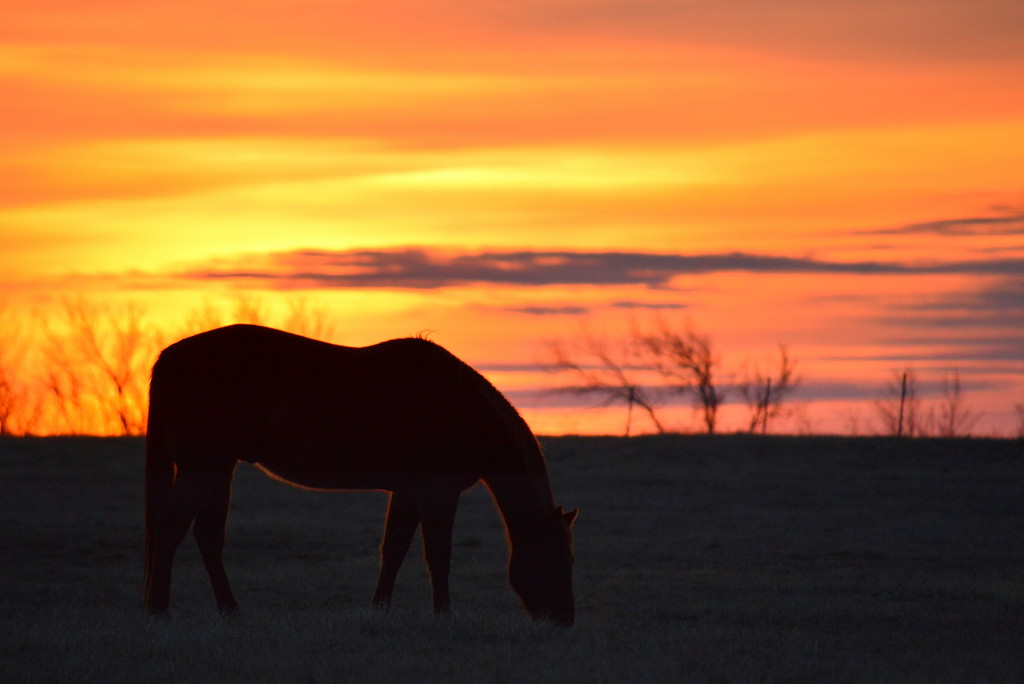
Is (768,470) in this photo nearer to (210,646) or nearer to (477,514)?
(477,514)

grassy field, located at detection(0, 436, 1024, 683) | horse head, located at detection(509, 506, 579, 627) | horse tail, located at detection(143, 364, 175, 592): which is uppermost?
horse tail, located at detection(143, 364, 175, 592)

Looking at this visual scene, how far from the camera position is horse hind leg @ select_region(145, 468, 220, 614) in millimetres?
8508

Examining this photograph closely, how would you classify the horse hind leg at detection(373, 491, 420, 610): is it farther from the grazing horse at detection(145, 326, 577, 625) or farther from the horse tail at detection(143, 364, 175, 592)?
the horse tail at detection(143, 364, 175, 592)

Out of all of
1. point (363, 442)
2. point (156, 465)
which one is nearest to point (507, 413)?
point (363, 442)

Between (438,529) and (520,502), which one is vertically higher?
(520,502)

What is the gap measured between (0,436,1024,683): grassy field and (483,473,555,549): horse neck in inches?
28.6

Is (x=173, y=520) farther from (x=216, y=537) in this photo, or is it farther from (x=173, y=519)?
(x=216, y=537)

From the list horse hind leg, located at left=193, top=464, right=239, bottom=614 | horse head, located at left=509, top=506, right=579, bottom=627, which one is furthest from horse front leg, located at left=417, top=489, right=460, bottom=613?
horse hind leg, located at left=193, top=464, right=239, bottom=614

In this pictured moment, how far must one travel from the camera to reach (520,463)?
835cm

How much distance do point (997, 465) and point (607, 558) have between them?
13.7 metres

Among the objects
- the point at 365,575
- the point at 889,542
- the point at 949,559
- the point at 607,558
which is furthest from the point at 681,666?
the point at 889,542

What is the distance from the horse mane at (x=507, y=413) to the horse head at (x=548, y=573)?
288 millimetres

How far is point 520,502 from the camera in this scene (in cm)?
830

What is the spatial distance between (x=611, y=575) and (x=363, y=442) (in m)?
7.16
